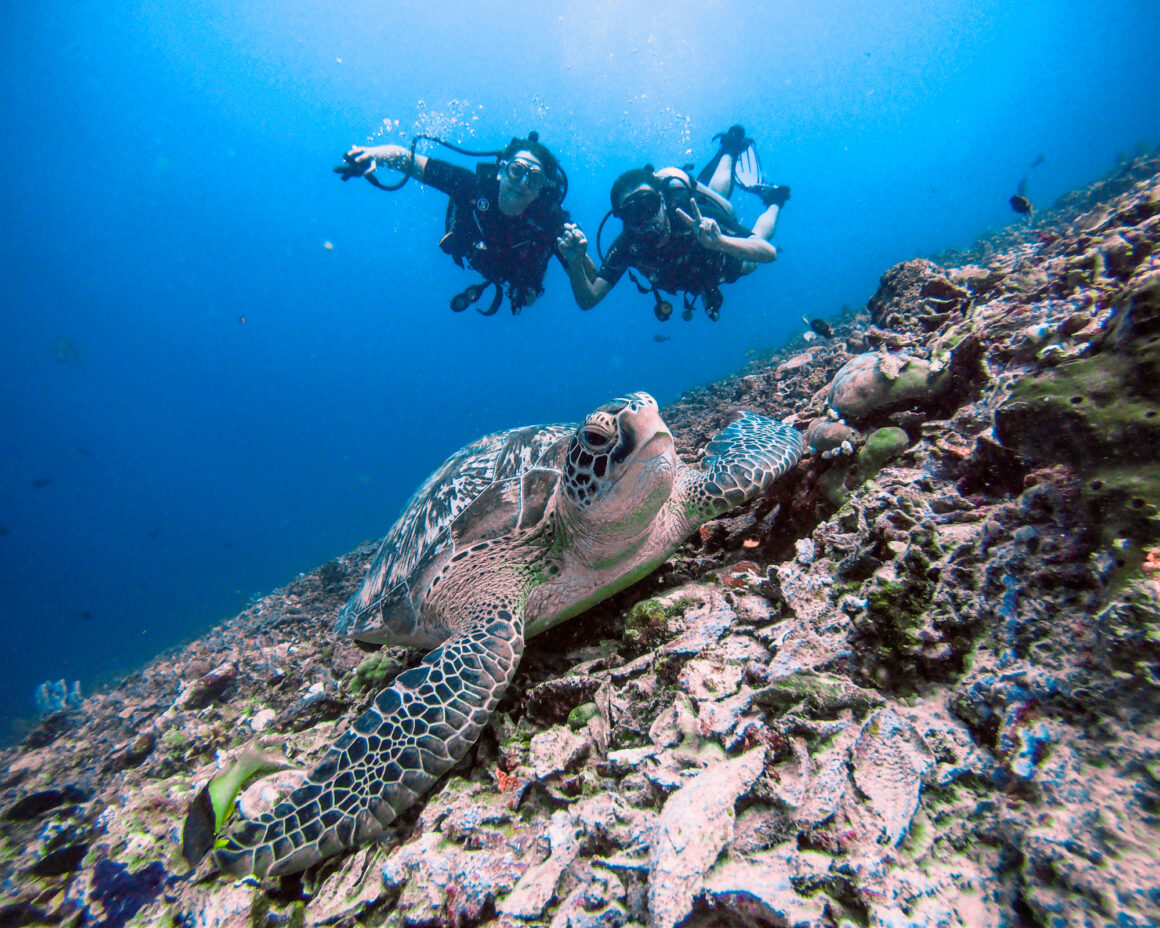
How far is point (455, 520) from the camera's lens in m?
2.75

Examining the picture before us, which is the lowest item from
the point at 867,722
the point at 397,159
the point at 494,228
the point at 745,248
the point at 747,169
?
the point at 867,722

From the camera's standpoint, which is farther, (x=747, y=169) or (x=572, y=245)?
(x=747, y=169)

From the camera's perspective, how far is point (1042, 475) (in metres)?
1.11

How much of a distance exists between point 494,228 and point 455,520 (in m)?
7.54

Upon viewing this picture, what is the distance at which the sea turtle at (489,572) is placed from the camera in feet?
5.39

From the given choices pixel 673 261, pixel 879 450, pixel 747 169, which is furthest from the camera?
pixel 747 169

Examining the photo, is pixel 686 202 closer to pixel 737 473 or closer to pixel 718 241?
pixel 718 241

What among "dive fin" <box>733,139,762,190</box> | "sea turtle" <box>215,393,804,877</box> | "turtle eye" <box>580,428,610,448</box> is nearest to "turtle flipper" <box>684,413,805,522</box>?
"sea turtle" <box>215,393,804,877</box>

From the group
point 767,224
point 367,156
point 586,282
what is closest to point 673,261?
point 586,282

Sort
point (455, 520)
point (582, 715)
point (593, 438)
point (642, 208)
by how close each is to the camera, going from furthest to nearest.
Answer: point (642, 208) → point (455, 520) → point (593, 438) → point (582, 715)

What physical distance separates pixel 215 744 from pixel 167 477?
4130 inches

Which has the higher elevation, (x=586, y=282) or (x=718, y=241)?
(x=586, y=282)

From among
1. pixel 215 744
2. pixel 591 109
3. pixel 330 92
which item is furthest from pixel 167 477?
pixel 215 744

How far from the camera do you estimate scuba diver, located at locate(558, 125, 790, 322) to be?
702 cm
